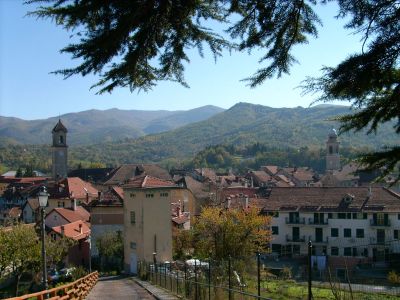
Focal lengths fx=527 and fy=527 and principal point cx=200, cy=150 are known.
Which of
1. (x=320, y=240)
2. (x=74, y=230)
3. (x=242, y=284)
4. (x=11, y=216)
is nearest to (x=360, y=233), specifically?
(x=320, y=240)

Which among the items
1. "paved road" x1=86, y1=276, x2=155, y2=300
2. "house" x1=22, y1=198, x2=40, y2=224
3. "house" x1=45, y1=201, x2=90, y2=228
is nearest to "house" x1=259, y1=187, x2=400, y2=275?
"house" x1=45, y1=201, x2=90, y2=228

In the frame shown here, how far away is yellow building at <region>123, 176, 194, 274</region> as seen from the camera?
36188 millimetres

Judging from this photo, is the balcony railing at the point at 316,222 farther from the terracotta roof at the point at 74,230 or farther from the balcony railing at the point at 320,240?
the terracotta roof at the point at 74,230

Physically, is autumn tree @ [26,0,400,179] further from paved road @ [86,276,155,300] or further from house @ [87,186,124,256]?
house @ [87,186,124,256]

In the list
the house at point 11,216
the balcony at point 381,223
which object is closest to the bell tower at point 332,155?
the balcony at point 381,223

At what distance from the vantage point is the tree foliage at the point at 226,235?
34031mm

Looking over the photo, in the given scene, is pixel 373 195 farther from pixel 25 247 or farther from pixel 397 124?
pixel 397 124

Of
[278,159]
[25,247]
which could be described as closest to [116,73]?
[25,247]

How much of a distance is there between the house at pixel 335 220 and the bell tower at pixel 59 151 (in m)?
61.7

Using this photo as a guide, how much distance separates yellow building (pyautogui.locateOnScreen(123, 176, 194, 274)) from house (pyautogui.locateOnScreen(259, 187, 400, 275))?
18.5 metres

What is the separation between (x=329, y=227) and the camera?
2178 inches

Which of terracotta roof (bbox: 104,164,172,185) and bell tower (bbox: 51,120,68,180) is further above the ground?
bell tower (bbox: 51,120,68,180)

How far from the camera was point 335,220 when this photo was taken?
55094mm

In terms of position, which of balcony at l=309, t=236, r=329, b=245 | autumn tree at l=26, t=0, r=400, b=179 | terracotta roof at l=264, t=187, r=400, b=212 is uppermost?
autumn tree at l=26, t=0, r=400, b=179
